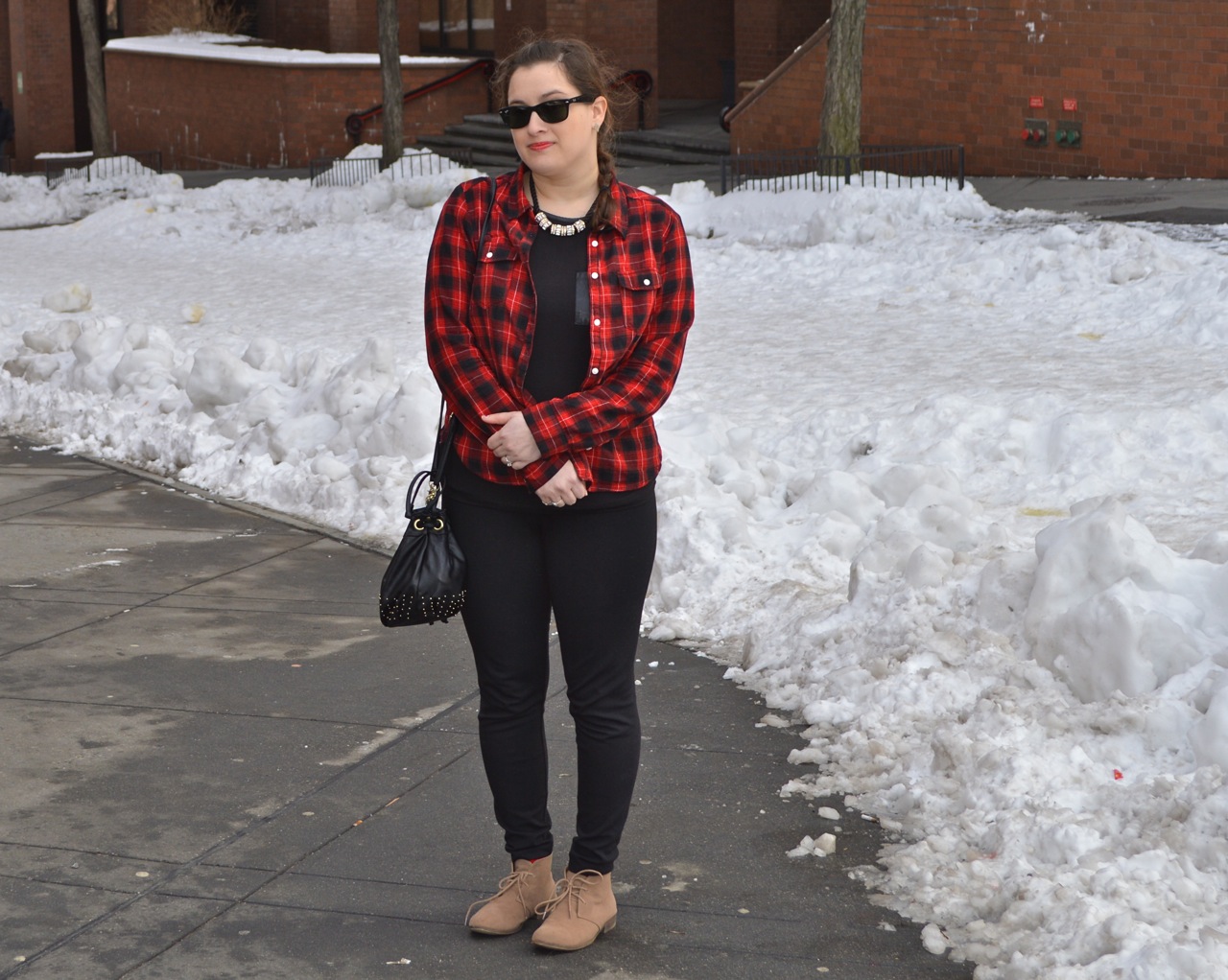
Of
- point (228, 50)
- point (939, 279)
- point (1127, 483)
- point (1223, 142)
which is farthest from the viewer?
point (228, 50)

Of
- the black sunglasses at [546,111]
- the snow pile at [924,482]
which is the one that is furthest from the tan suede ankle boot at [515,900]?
the black sunglasses at [546,111]

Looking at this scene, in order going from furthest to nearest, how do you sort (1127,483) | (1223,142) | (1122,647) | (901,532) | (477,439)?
(1223,142)
(1127,483)
(901,532)
(1122,647)
(477,439)

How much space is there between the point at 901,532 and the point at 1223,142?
13214 mm

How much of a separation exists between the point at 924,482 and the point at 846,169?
1077 cm

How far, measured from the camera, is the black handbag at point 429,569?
363 cm

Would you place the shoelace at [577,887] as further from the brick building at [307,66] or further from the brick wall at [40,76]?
the brick wall at [40,76]

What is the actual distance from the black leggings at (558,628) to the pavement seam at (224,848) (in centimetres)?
76

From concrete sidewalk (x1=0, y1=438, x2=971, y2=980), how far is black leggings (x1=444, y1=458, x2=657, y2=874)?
1.28 feet

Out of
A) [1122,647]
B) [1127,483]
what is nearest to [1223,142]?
[1127,483]

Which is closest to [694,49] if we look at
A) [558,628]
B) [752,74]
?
[752,74]

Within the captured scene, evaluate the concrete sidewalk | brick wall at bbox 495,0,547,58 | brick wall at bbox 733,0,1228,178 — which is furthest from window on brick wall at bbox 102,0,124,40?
the concrete sidewalk

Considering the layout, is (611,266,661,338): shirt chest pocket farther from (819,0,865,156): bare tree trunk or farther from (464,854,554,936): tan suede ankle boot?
(819,0,865,156): bare tree trunk

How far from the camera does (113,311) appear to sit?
14.0 metres

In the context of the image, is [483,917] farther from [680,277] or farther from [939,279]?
[939,279]
